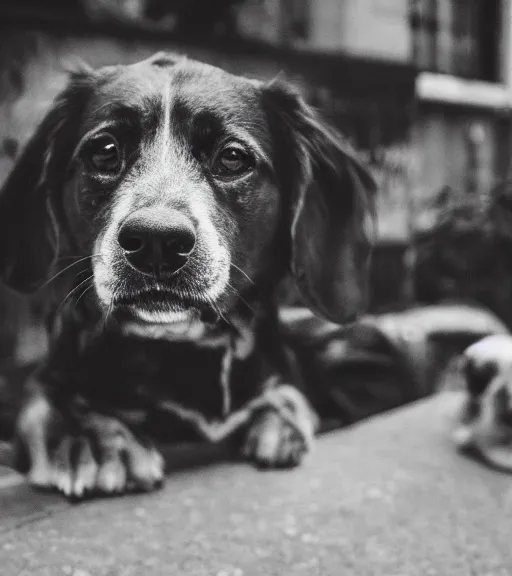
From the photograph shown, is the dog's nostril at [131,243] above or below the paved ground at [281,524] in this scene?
above

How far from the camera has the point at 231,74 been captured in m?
0.98

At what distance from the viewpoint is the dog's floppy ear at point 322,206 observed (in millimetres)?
996

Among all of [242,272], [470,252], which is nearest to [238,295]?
[242,272]

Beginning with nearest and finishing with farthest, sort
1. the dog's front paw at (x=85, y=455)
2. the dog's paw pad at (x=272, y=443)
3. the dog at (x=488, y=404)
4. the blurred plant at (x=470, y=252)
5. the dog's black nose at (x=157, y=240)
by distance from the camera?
the dog's black nose at (x=157, y=240), the dog's front paw at (x=85, y=455), the dog's paw pad at (x=272, y=443), the dog at (x=488, y=404), the blurred plant at (x=470, y=252)

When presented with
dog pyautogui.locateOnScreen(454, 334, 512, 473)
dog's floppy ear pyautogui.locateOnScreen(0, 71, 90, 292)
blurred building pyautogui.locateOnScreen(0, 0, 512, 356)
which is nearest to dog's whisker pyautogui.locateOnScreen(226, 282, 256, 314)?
dog's floppy ear pyautogui.locateOnScreen(0, 71, 90, 292)

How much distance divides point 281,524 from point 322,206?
489 mm

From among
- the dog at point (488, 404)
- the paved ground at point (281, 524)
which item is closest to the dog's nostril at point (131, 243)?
the paved ground at point (281, 524)

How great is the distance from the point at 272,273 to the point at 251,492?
1.16 feet

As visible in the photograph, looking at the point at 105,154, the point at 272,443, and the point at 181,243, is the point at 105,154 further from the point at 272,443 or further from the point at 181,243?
the point at 272,443

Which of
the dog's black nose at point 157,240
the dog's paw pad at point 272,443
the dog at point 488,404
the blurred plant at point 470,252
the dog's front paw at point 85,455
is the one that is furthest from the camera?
the blurred plant at point 470,252

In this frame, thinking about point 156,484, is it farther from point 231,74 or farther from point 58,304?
point 231,74

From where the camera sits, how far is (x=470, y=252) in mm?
1706

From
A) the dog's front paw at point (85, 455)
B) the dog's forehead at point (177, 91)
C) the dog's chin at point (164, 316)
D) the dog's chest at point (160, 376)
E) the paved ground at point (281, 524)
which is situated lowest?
the paved ground at point (281, 524)

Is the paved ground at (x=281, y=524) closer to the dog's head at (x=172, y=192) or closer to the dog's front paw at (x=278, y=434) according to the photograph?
the dog's front paw at (x=278, y=434)
